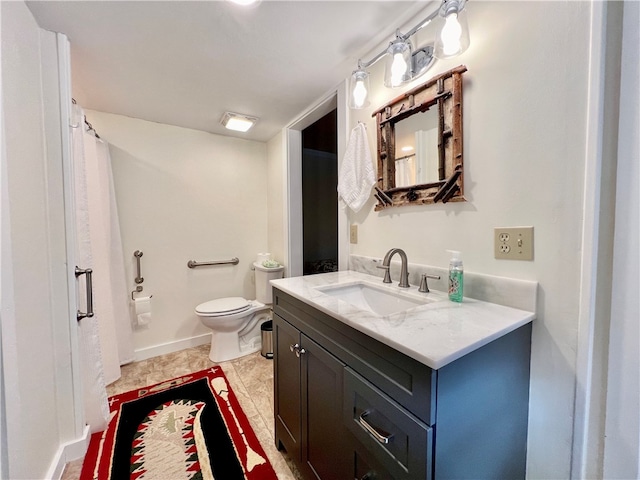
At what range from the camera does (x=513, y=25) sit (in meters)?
0.87

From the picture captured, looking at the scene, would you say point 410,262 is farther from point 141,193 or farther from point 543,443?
point 141,193

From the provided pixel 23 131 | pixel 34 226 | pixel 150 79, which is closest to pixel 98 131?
pixel 150 79

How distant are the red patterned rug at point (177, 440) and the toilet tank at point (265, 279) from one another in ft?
2.64

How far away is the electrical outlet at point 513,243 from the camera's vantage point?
844 millimetres

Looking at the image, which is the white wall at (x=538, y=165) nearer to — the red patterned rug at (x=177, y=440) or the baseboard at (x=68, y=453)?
the red patterned rug at (x=177, y=440)

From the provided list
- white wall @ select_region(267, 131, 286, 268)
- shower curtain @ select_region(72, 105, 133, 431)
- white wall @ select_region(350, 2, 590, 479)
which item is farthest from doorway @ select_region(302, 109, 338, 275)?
white wall @ select_region(350, 2, 590, 479)

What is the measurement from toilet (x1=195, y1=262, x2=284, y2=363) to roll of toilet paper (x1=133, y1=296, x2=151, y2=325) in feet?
1.32

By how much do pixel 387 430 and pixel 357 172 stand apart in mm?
1193

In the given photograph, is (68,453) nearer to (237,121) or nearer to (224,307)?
(224,307)

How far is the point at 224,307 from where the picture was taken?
217 centimetres

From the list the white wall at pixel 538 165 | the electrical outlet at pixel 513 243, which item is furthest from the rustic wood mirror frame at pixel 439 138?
the electrical outlet at pixel 513 243

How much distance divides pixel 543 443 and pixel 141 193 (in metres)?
2.83

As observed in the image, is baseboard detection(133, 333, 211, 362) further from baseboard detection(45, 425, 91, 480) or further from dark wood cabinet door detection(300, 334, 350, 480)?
dark wood cabinet door detection(300, 334, 350, 480)

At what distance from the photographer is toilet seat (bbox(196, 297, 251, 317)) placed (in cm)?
206
